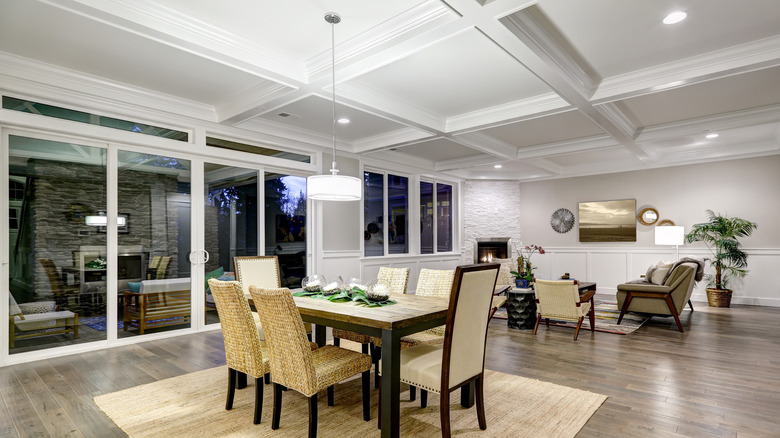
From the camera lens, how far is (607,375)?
3.47 metres

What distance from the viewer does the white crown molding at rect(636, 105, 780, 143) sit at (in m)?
5.09

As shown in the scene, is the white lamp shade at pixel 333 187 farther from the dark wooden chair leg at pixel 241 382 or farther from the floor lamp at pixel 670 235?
the floor lamp at pixel 670 235

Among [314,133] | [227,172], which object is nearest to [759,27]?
[314,133]

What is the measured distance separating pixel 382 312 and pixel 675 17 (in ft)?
9.65

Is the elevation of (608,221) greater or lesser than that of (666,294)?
greater

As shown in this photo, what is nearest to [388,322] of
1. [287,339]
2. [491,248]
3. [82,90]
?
[287,339]

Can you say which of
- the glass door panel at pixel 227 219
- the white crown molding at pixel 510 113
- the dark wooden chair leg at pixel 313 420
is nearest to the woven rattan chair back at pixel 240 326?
the dark wooden chair leg at pixel 313 420

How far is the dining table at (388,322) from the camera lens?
87.3 inches

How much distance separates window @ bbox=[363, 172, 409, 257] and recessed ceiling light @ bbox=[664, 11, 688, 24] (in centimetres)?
501

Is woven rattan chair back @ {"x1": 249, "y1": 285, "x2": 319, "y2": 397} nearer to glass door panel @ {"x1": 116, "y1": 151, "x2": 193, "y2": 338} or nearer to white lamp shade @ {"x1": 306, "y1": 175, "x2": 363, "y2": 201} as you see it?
white lamp shade @ {"x1": 306, "y1": 175, "x2": 363, "y2": 201}

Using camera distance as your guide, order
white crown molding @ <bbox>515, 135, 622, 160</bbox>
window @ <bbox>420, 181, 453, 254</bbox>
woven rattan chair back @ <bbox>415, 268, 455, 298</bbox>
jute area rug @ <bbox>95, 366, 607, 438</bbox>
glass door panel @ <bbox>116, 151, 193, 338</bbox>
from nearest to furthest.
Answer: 1. jute area rug @ <bbox>95, 366, 607, 438</bbox>
2. woven rattan chair back @ <bbox>415, 268, 455, 298</bbox>
3. glass door panel @ <bbox>116, 151, 193, 338</bbox>
4. white crown molding @ <bbox>515, 135, 622, 160</bbox>
5. window @ <bbox>420, 181, 453, 254</bbox>

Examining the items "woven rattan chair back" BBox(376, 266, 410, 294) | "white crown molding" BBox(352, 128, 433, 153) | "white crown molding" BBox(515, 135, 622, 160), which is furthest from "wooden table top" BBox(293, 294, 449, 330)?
"white crown molding" BBox(515, 135, 622, 160)

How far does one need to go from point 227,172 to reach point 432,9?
3.59 meters

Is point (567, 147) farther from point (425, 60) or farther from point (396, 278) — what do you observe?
point (396, 278)
